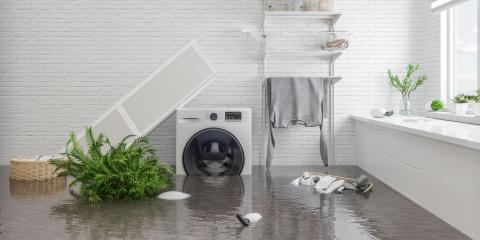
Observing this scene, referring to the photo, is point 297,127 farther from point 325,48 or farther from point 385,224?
point 385,224

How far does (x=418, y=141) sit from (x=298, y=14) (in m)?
3.03

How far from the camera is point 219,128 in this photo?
6.94 meters

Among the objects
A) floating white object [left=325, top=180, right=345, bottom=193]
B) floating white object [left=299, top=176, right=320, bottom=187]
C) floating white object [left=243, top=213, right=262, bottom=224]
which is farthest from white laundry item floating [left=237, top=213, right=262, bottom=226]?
floating white object [left=299, top=176, right=320, bottom=187]

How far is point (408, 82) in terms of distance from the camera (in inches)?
297

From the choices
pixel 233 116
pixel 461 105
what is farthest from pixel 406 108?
pixel 233 116

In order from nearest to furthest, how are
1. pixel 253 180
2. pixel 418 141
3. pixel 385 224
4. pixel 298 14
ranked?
pixel 385 224 → pixel 418 141 → pixel 253 180 → pixel 298 14

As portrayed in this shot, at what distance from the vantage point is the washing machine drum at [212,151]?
272 inches

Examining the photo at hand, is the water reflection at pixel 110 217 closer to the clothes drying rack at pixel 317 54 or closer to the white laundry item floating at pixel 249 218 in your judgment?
the white laundry item floating at pixel 249 218

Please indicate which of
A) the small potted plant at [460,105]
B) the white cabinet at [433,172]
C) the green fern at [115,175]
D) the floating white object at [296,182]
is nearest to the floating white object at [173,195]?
the green fern at [115,175]

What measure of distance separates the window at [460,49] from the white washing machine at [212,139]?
2598 millimetres

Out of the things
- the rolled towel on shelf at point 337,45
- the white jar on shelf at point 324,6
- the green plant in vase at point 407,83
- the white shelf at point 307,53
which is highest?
the white jar on shelf at point 324,6

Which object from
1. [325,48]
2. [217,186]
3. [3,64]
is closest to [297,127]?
[325,48]

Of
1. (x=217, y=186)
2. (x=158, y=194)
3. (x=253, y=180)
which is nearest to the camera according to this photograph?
(x=158, y=194)

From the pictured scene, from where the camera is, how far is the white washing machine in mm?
6910
